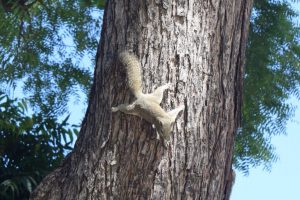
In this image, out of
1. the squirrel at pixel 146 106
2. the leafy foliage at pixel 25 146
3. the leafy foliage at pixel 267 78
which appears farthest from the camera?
the leafy foliage at pixel 267 78

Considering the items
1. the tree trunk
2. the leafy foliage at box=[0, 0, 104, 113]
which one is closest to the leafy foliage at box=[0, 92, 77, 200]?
the leafy foliage at box=[0, 0, 104, 113]

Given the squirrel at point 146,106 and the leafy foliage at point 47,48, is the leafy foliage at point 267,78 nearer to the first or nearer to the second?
the leafy foliage at point 47,48

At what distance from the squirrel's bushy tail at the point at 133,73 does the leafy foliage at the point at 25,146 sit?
1.76m

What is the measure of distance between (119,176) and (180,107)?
24 centimetres

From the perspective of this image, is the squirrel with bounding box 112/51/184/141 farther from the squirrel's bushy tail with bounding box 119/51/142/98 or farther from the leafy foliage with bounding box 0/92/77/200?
the leafy foliage with bounding box 0/92/77/200

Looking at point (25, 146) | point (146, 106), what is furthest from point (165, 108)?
point (25, 146)

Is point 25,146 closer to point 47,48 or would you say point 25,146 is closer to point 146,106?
point 47,48

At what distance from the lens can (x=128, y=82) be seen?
190cm

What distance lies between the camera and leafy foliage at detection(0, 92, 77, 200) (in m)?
3.60

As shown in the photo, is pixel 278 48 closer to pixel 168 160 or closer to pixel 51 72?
pixel 51 72

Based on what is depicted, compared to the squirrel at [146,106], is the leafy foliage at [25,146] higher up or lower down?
higher up

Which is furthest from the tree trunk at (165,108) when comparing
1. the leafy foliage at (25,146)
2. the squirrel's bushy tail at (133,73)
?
the leafy foliage at (25,146)

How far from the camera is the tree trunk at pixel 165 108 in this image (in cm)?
186

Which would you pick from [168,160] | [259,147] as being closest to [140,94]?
[168,160]
